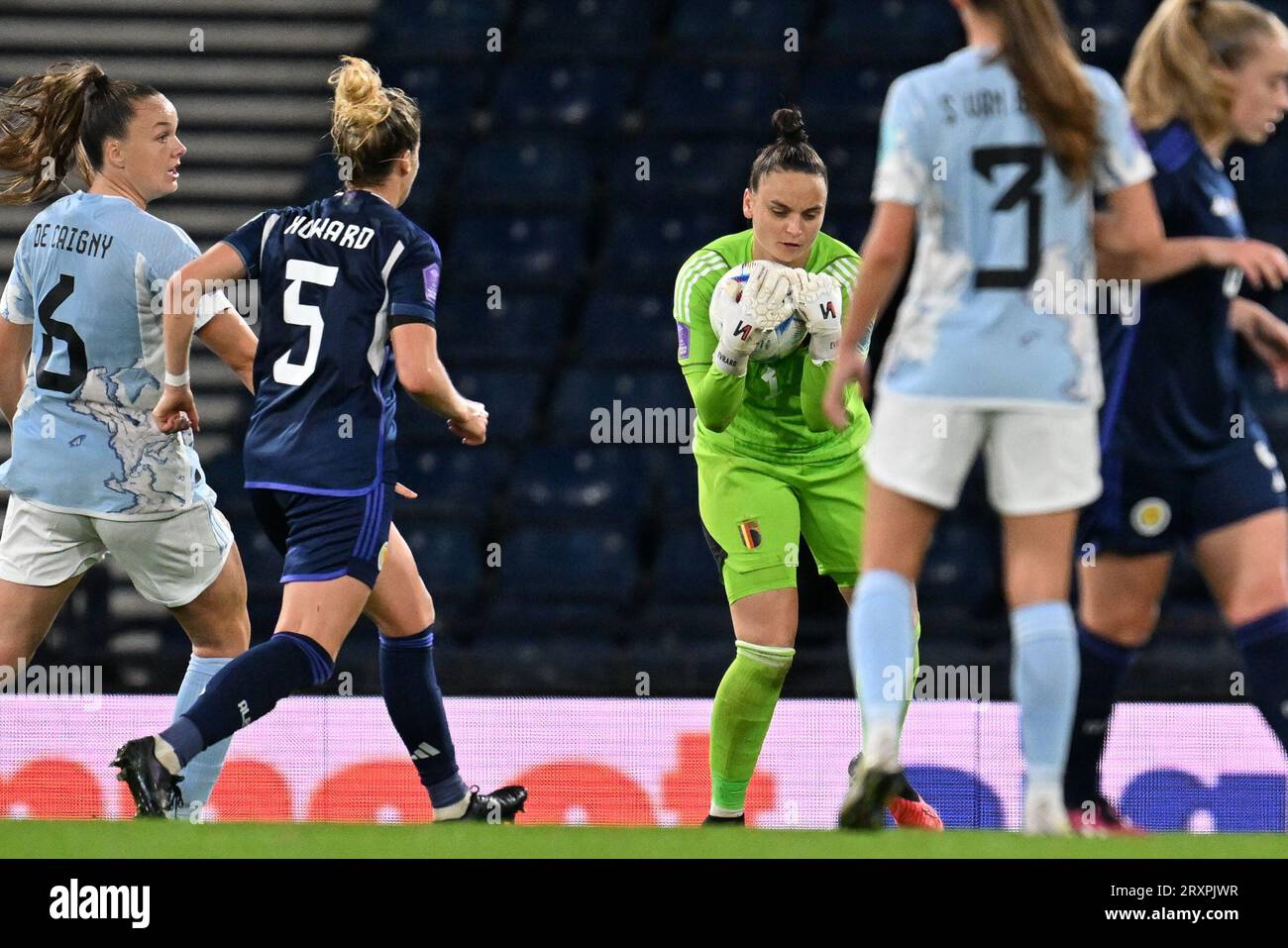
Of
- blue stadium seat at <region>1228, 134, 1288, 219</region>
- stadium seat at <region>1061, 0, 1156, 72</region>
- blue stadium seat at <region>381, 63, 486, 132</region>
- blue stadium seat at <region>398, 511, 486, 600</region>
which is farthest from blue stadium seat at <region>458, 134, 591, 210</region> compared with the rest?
blue stadium seat at <region>1228, 134, 1288, 219</region>

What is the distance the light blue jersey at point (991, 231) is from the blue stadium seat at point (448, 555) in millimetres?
5107

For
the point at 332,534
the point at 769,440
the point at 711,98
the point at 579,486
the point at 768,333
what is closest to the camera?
the point at 332,534

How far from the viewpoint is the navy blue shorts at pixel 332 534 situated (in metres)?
3.91

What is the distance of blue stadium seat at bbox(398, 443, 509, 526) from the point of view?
831 cm

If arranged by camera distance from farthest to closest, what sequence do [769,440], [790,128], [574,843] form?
[769,440]
[790,128]
[574,843]

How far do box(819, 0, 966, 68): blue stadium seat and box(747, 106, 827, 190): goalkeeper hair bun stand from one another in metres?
5.17

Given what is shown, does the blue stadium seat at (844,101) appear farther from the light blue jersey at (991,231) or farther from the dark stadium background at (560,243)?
the light blue jersey at (991,231)

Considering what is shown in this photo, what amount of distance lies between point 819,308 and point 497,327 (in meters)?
4.84

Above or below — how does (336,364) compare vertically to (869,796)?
above

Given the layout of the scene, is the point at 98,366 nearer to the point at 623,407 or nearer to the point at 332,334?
the point at 332,334

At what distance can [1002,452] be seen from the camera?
10.3 feet

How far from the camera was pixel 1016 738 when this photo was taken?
229 inches

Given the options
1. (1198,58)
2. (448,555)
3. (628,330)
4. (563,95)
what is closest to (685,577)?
(448,555)

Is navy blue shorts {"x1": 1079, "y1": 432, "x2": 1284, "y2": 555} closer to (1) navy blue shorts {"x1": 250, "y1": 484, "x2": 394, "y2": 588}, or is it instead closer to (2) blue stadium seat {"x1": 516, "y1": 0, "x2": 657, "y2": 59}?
(1) navy blue shorts {"x1": 250, "y1": 484, "x2": 394, "y2": 588}
